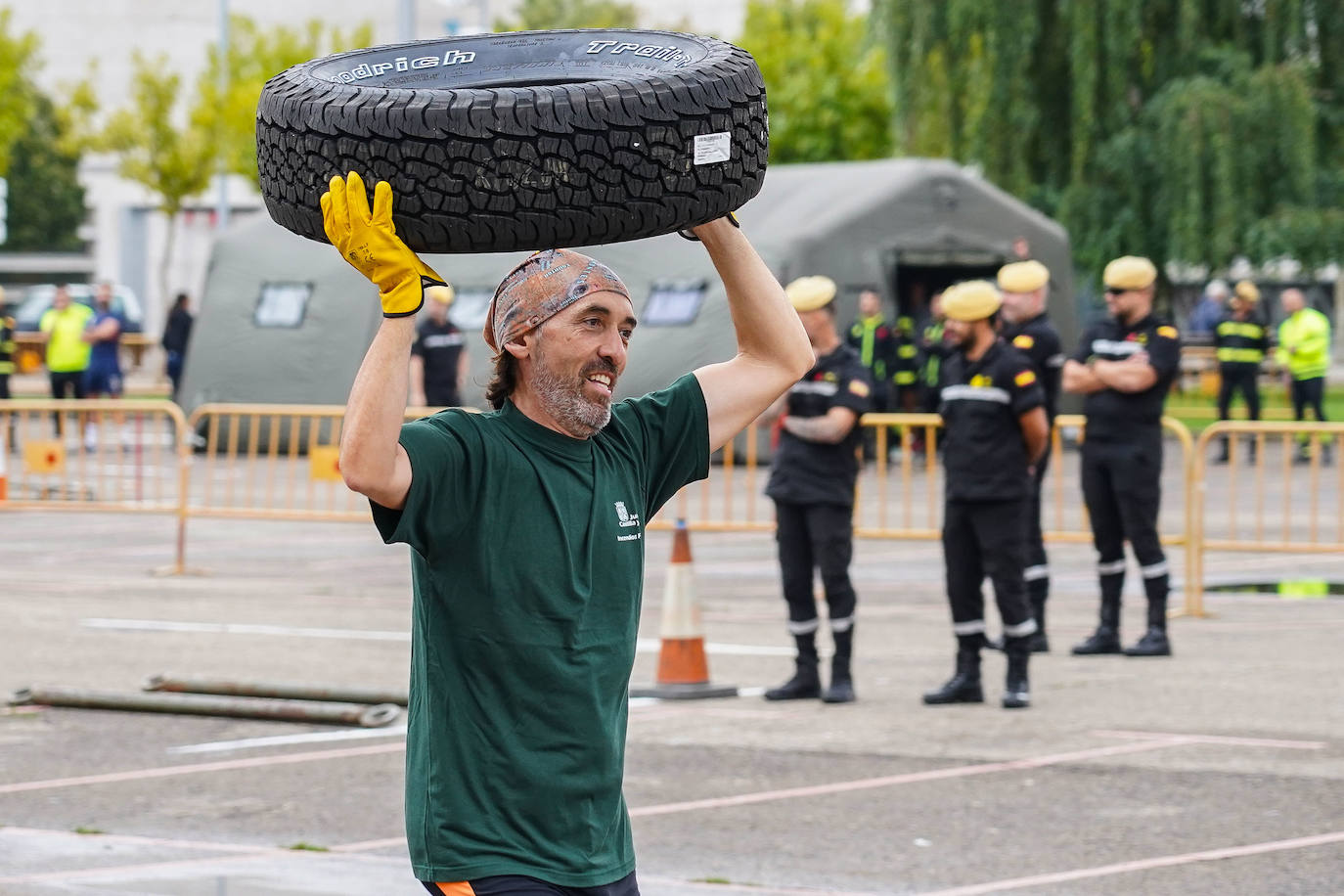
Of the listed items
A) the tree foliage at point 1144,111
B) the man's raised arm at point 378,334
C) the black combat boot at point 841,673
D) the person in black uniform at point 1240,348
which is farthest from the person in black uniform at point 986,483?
the tree foliage at point 1144,111

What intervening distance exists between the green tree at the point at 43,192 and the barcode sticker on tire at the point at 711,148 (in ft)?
225

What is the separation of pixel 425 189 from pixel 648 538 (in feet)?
40.5

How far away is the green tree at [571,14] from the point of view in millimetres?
69875

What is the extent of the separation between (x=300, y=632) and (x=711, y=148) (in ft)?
A: 26.2

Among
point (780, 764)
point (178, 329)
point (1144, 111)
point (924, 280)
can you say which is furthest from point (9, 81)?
point (780, 764)

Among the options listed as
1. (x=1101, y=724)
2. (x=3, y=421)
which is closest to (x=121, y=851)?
(x=1101, y=724)

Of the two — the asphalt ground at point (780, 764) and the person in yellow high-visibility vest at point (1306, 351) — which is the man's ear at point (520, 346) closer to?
the asphalt ground at point (780, 764)

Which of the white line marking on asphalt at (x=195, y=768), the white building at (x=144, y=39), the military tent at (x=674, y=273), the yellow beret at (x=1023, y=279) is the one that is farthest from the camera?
the white building at (x=144, y=39)

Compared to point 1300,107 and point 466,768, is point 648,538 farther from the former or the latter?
point 1300,107

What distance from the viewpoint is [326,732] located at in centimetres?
841

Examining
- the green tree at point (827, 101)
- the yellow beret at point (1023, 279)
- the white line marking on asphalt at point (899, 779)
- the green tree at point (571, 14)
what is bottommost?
the white line marking on asphalt at point (899, 779)

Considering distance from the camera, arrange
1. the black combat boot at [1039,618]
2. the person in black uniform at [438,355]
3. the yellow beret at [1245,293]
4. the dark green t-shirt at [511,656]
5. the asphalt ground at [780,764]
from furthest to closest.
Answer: the yellow beret at [1245,293] → the person in black uniform at [438,355] → the black combat boot at [1039,618] → the asphalt ground at [780,764] → the dark green t-shirt at [511,656]

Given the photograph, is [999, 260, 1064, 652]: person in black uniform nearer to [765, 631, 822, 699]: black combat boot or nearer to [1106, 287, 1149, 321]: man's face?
[1106, 287, 1149, 321]: man's face

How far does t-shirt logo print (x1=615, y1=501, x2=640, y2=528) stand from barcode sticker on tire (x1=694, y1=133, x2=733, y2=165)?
62 cm
